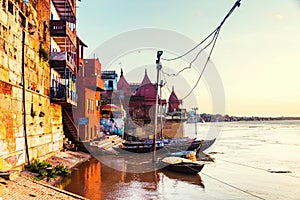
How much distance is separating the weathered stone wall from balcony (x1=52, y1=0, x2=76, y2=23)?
3876 mm

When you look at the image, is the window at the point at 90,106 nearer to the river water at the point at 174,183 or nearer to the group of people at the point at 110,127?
the river water at the point at 174,183

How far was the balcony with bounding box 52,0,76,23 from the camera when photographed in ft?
90.1

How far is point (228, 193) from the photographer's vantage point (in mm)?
19656

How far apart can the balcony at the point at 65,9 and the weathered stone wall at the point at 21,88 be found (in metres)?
3.88

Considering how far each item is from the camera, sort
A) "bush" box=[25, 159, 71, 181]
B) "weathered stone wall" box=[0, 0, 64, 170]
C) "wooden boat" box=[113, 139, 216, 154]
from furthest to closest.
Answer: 1. "wooden boat" box=[113, 139, 216, 154]
2. "bush" box=[25, 159, 71, 181]
3. "weathered stone wall" box=[0, 0, 64, 170]

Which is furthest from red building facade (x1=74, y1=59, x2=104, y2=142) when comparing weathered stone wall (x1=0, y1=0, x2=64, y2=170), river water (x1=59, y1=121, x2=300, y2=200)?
weathered stone wall (x1=0, y1=0, x2=64, y2=170)

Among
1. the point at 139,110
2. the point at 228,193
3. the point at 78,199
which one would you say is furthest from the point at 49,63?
the point at 139,110

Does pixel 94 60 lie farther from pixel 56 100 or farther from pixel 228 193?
pixel 228 193

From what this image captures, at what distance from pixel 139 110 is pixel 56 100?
35.9 metres

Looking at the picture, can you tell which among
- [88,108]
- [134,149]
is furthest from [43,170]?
[88,108]

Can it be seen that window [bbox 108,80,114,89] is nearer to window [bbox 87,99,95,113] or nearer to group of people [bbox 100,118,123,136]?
group of people [bbox 100,118,123,136]

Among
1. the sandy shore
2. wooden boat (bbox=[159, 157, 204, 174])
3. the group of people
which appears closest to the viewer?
the sandy shore

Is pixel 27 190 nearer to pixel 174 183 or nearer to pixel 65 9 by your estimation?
pixel 174 183

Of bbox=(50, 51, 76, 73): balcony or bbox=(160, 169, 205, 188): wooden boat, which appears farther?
bbox=(50, 51, 76, 73): balcony
